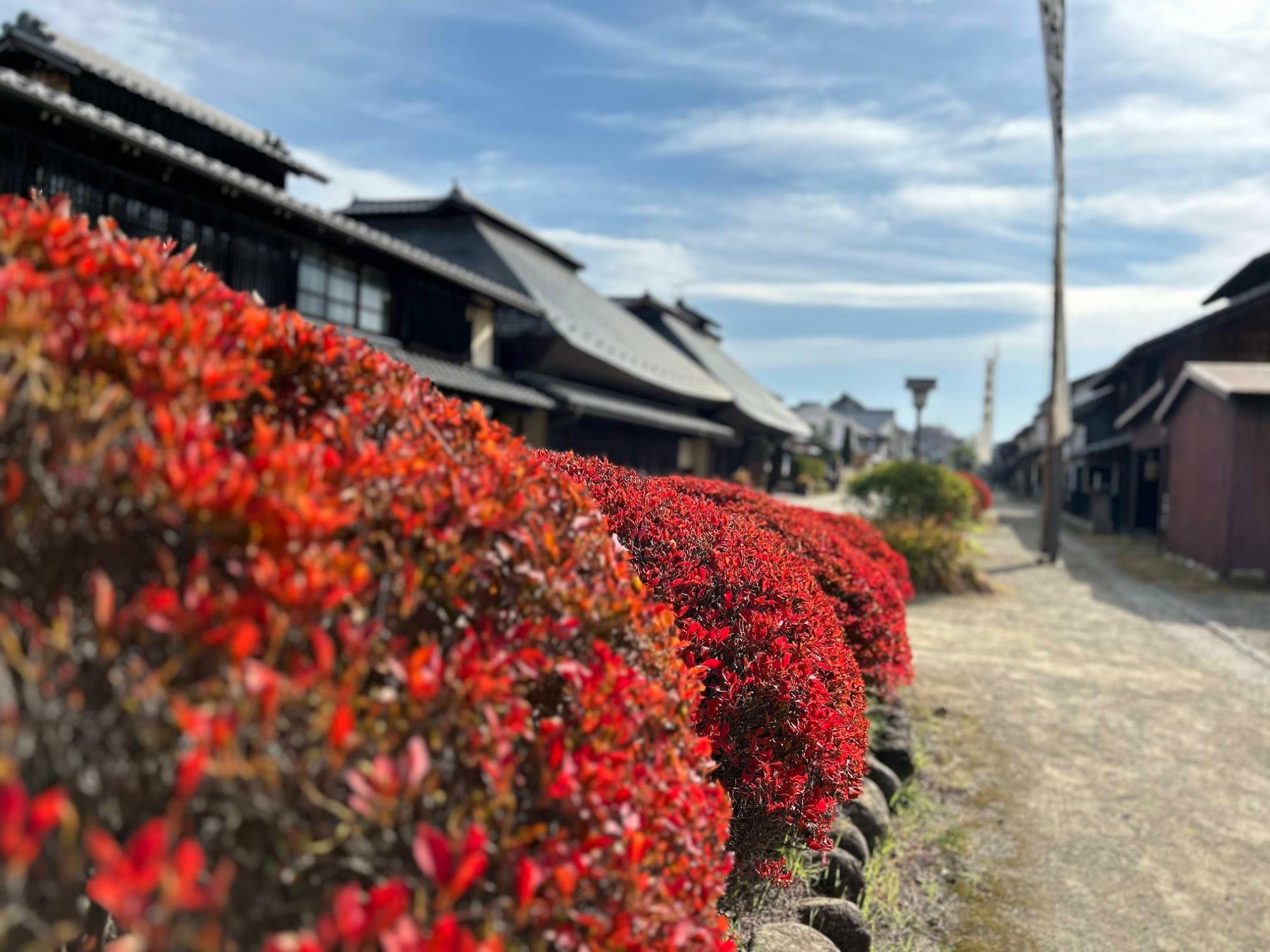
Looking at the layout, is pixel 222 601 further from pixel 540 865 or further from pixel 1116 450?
pixel 1116 450

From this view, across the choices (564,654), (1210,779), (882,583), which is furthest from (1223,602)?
(564,654)

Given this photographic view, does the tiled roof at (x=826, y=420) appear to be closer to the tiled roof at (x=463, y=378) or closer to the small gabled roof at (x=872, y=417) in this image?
the small gabled roof at (x=872, y=417)

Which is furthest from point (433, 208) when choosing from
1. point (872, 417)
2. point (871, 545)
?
point (872, 417)

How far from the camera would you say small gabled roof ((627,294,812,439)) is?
34.7m

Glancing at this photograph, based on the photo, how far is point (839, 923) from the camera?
3701 millimetres

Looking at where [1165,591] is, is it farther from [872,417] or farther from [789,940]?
[872,417]

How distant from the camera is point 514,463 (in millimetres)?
2109

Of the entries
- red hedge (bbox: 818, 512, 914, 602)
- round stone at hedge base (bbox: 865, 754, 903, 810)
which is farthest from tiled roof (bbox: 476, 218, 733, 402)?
round stone at hedge base (bbox: 865, 754, 903, 810)

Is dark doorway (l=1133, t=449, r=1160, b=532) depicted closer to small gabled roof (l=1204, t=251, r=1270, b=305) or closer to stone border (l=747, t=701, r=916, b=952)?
small gabled roof (l=1204, t=251, r=1270, b=305)

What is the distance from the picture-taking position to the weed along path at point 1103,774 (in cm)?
438

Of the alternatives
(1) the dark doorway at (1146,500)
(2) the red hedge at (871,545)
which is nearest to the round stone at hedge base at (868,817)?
(2) the red hedge at (871,545)

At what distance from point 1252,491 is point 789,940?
16792 millimetres

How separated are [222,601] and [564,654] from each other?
86 centimetres

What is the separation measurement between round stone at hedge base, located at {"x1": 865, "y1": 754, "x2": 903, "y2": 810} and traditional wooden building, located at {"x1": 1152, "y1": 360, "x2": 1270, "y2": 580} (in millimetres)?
13937
